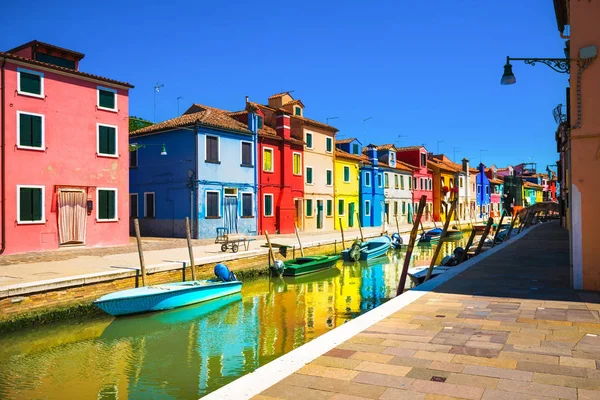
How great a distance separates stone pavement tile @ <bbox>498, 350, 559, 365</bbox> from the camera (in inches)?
177

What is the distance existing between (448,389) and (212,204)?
70.1 ft

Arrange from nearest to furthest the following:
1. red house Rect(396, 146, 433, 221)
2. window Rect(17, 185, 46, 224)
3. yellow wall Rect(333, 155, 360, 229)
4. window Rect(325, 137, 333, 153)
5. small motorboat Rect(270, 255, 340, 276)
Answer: window Rect(17, 185, 46, 224) → small motorboat Rect(270, 255, 340, 276) → window Rect(325, 137, 333, 153) → yellow wall Rect(333, 155, 360, 229) → red house Rect(396, 146, 433, 221)

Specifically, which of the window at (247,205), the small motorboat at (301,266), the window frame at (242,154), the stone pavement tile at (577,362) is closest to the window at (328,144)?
the window frame at (242,154)

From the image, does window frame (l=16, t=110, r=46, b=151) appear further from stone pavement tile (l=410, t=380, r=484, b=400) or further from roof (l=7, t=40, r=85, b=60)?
stone pavement tile (l=410, t=380, r=484, b=400)

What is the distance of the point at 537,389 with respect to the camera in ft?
12.5

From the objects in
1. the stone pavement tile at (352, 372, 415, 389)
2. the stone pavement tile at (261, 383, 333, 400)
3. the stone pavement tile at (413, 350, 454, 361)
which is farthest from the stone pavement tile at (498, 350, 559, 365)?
the stone pavement tile at (261, 383, 333, 400)

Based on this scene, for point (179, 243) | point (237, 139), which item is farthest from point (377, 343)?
point (237, 139)

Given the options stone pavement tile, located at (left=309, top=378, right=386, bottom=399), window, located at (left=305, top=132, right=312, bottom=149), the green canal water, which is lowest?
the green canal water

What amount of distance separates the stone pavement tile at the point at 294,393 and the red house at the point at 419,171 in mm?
44327

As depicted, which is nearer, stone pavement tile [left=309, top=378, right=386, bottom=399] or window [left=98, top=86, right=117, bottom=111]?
stone pavement tile [left=309, top=378, right=386, bottom=399]

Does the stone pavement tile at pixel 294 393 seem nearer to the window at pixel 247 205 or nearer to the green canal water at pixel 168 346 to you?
the green canal water at pixel 168 346

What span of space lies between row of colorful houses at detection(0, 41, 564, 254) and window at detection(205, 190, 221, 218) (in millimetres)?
54

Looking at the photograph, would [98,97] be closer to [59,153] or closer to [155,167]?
[59,153]

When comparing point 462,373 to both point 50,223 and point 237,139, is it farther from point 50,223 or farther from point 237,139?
point 237,139
